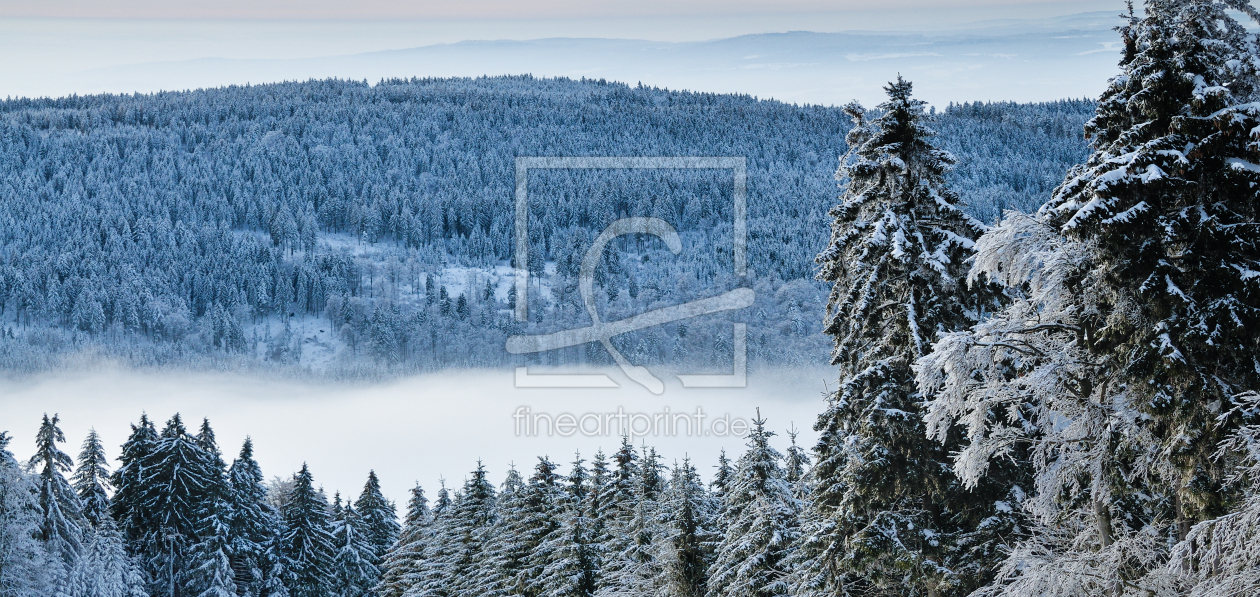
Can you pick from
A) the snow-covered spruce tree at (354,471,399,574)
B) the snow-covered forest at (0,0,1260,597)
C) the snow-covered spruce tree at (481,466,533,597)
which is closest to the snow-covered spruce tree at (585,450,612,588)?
the snow-covered forest at (0,0,1260,597)

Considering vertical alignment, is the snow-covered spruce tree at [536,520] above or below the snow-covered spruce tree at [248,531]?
above

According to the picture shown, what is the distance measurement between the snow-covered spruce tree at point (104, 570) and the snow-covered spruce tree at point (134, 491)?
1.83 metres

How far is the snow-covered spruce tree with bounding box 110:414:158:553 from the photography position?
5938cm

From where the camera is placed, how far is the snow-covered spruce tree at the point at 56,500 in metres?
39.5

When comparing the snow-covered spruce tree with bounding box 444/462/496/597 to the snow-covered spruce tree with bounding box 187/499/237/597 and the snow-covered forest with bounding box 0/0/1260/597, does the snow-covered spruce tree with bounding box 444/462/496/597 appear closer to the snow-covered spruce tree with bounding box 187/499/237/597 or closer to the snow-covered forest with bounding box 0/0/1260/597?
the snow-covered forest with bounding box 0/0/1260/597

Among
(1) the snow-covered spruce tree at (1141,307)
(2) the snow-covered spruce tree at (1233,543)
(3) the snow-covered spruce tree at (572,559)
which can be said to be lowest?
(3) the snow-covered spruce tree at (572,559)

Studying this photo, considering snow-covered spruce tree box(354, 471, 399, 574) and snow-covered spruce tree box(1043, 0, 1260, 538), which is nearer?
snow-covered spruce tree box(1043, 0, 1260, 538)

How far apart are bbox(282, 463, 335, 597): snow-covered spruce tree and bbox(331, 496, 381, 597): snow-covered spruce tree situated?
2.06ft

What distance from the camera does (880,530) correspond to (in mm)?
20141

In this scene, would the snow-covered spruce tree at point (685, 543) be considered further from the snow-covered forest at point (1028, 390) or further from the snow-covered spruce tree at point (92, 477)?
the snow-covered spruce tree at point (92, 477)

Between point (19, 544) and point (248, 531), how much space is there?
3042cm

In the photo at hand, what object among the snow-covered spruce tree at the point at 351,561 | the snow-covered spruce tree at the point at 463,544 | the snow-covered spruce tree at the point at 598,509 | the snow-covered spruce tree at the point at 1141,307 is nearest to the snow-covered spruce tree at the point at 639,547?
the snow-covered spruce tree at the point at 598,509

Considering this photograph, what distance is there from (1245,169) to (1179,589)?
430 centimetres

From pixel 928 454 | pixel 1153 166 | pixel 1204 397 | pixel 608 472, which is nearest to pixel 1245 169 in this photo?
pixel 1153 166
